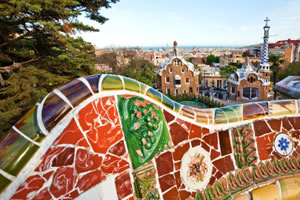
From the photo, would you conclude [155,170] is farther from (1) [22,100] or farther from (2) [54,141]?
(1) [22,100]

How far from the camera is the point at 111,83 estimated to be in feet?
5.70

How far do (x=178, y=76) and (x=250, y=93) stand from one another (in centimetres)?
636

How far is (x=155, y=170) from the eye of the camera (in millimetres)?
1887

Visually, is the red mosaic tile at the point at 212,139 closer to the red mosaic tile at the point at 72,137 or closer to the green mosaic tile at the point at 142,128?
the green mosaic tile at the point at 142,128

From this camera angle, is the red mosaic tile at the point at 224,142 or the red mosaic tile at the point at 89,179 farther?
the red mosaic tile at the point at 224,142

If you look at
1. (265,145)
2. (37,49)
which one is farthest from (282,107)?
(37,49)

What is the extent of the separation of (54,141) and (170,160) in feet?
3.51

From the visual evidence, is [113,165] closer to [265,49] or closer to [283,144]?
[283,144]

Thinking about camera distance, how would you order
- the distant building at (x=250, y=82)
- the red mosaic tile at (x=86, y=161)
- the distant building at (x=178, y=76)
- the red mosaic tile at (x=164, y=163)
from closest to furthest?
the red mosaic tile at (x=86, y=161)
the red mosaic tile at (x=164, y=163)
the distant building at (x=250, y=82)
the distant building at (x=178, y=76)

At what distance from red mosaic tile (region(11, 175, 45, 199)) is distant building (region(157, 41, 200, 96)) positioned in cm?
1707

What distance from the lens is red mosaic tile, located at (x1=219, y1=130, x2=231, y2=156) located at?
2.24 m

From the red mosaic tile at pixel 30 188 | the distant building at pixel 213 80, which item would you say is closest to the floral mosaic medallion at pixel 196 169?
the red mosaic tile at pixel 30 188

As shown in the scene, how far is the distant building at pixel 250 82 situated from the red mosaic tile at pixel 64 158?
1768cm

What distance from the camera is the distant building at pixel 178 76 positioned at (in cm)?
1775
